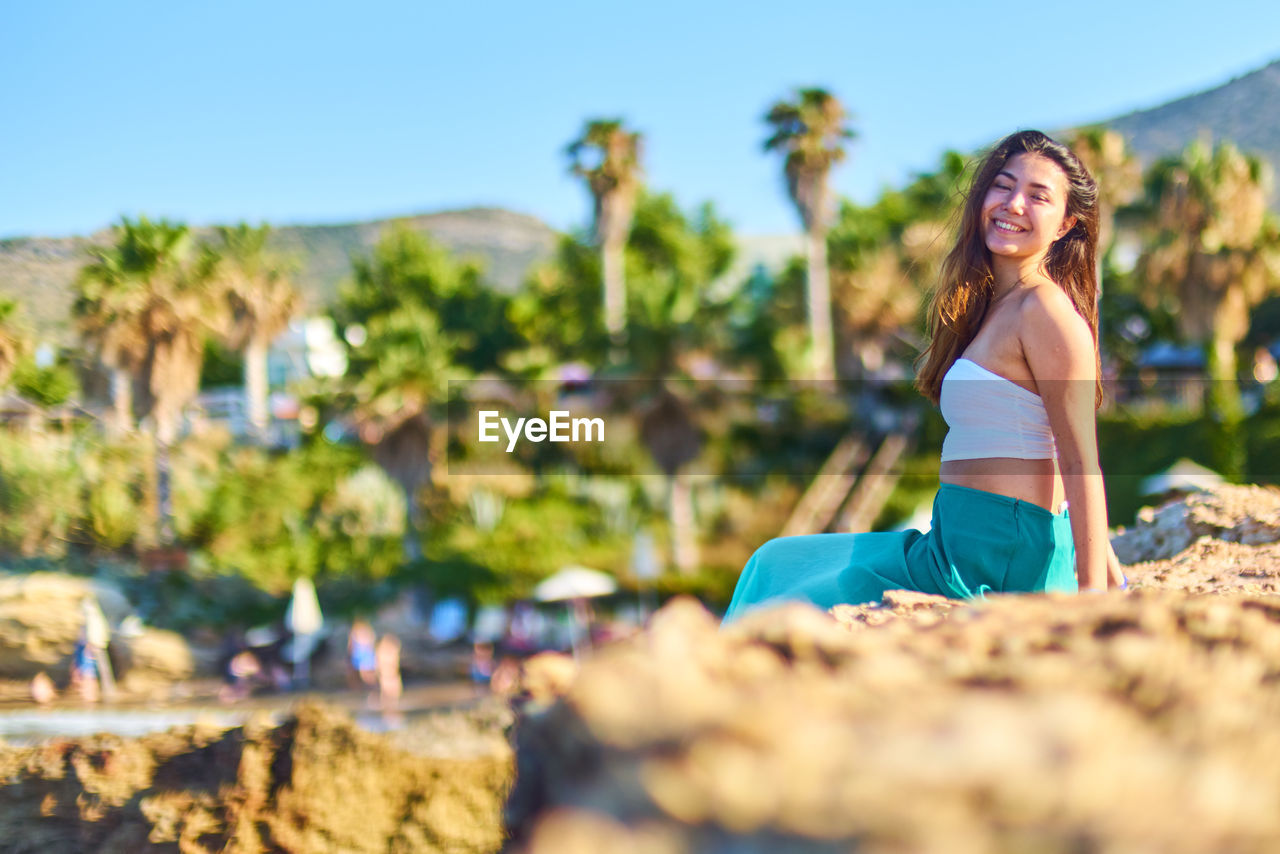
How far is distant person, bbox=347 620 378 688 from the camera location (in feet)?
63.5

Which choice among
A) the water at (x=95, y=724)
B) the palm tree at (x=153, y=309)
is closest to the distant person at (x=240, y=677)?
the water at (x=95, y=724)

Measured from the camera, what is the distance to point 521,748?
1.22 meters

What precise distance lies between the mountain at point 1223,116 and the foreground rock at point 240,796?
81.8 ft

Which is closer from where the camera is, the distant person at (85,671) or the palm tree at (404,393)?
the distant person at (85,671)

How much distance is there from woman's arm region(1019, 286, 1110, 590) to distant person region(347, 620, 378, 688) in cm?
1881

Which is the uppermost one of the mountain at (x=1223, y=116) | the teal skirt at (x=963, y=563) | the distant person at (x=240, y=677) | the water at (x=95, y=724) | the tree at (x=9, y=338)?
the mountain at (x=1223, y=116)

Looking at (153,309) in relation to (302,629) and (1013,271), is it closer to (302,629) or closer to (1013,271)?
(302,629)

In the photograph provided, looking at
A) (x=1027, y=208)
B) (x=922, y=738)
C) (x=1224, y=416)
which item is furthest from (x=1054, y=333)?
(x=1224, y=416)

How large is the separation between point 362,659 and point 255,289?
1406 centimetres

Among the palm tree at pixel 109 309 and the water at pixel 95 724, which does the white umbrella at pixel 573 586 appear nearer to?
the water at pixel 95 724

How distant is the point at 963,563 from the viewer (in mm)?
2072

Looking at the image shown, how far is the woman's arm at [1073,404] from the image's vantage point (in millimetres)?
1989

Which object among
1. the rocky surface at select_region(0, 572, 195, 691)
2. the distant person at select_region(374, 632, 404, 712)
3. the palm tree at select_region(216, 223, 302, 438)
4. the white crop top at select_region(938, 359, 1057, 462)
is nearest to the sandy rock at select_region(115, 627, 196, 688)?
the rocky surface at select_region(0, 572, 195, 691)

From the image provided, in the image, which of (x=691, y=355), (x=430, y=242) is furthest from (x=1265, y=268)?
(x=430, y=242)
